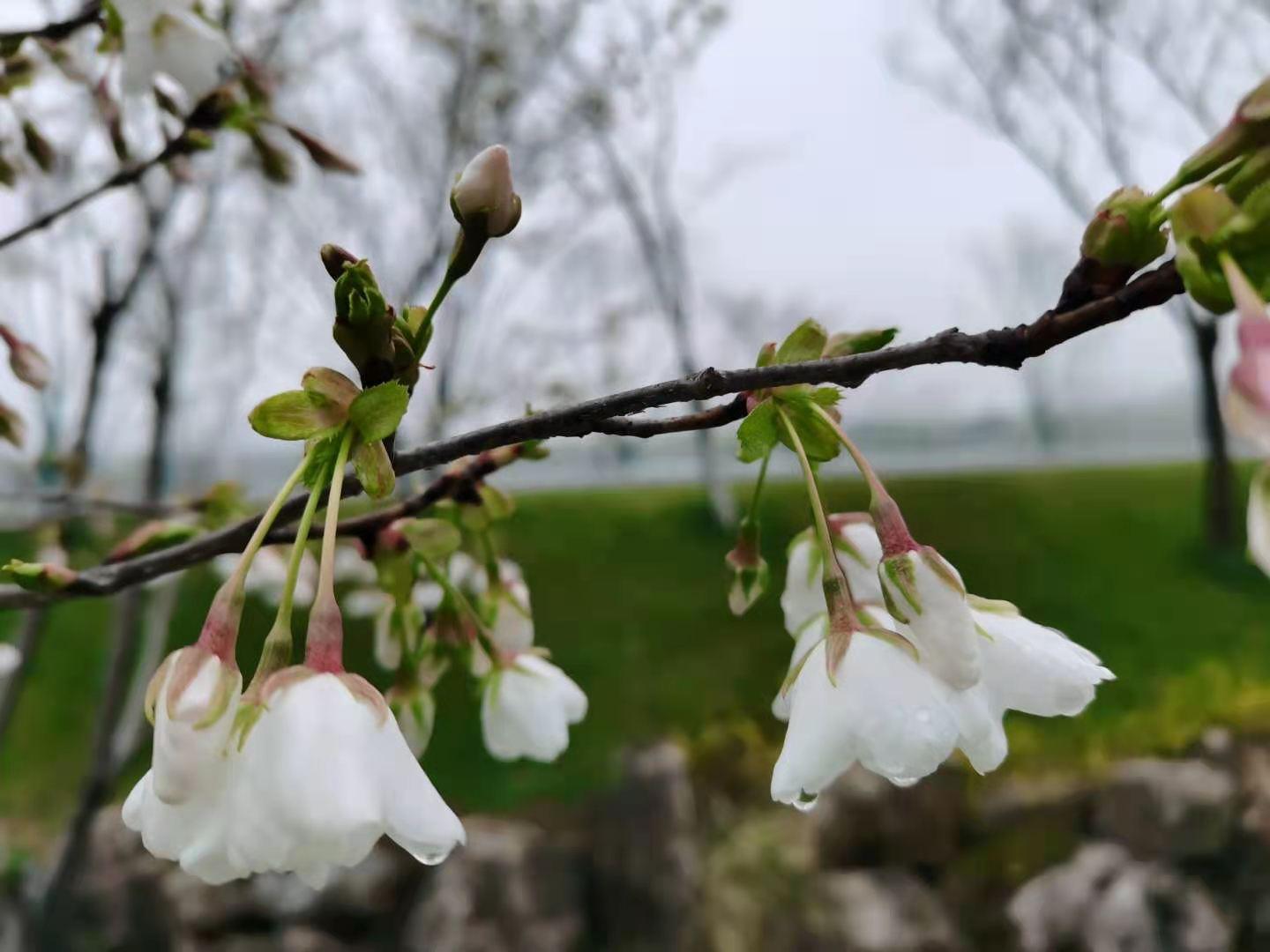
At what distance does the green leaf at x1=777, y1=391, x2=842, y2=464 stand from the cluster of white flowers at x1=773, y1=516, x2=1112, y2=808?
6 centimetres

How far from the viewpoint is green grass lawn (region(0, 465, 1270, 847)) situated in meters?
2.41

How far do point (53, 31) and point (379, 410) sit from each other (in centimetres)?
44

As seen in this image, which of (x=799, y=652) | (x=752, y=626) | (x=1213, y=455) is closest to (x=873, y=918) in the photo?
(x=752, y=626)

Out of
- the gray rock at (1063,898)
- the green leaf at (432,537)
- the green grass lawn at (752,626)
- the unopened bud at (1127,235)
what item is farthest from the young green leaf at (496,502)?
the gray rock at (1063,898)

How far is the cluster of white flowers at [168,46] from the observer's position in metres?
0.50

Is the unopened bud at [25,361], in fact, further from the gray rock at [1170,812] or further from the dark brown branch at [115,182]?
the gray rock at [1170,812]

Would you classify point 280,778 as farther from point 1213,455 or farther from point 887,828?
point 1213,455

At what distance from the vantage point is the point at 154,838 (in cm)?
25

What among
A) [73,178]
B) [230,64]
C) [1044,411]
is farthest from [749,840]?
[1044,411]

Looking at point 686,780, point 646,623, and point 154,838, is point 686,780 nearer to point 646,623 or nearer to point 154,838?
point 646,623

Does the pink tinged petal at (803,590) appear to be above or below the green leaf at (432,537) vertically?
below

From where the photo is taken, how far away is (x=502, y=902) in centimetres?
188

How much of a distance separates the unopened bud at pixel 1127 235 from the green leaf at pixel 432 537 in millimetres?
271

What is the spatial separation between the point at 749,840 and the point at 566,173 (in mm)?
3321
